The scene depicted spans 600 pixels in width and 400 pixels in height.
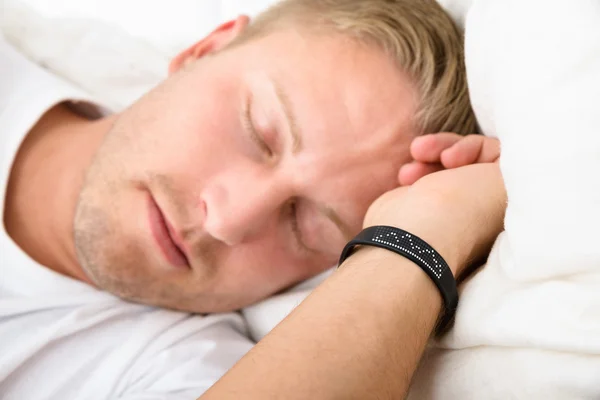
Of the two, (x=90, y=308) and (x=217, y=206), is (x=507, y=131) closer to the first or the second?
(x=217, y=206)

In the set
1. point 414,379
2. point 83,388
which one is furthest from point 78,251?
point 414,379

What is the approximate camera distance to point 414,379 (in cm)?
66

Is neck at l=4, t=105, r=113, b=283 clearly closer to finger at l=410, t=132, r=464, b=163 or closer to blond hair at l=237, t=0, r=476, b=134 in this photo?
blond hair at l=237, t=0, r=476, b=134

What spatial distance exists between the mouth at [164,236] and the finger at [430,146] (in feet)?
1.37

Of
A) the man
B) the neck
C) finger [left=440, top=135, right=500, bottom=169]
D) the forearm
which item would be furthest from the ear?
the forearm

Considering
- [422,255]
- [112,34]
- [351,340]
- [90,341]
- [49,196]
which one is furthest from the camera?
[112,34]

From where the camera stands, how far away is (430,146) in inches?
33.3

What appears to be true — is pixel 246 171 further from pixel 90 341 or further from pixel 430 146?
pixel 90 341

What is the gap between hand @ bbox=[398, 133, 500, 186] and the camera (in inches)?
32.3

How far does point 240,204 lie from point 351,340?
14.0 inches

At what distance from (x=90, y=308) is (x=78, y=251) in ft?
0.36

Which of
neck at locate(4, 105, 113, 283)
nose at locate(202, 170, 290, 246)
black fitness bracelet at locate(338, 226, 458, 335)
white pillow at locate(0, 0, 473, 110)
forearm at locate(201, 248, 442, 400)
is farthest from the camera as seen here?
white pillow at locate(0, 0, 473, 110)

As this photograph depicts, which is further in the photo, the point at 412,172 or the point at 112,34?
the point at 112,34

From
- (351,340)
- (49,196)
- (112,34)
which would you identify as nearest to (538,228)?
(351,340)
